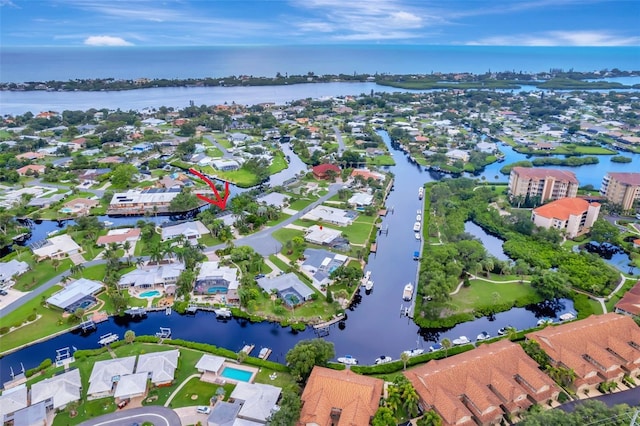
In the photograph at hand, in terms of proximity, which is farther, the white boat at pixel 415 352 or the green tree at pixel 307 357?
the white boat at pixel 415 352

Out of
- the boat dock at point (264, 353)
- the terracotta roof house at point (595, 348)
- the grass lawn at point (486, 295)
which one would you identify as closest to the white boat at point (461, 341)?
the grass lawn at point (486, 295)

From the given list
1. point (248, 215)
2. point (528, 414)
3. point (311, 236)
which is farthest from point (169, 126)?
point (528, 414)

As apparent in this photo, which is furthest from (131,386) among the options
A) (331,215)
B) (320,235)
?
(331,215)

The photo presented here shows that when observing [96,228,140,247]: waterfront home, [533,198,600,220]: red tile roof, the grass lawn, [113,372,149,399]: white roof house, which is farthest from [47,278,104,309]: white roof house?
[533,198,600,220]: red tile roof

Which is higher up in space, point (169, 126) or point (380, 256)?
point (169, 126)

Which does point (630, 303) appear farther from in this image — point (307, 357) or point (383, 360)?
→ point (307, 357)

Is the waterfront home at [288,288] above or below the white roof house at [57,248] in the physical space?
below

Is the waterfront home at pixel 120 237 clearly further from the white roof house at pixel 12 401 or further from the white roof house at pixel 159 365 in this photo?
the white roof house at pixel 12 401

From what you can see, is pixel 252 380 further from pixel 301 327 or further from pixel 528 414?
pixel 528 414
